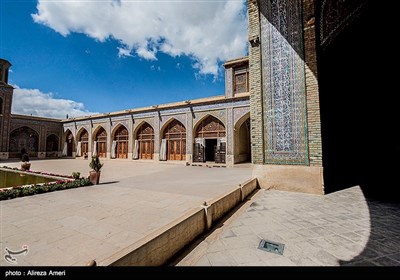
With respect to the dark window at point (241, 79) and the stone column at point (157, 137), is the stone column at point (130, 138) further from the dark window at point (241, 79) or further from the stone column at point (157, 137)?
the dark window at point (241, 79)

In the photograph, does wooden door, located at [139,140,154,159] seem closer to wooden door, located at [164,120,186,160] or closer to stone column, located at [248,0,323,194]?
wooden door, located at [164,120,186,160]

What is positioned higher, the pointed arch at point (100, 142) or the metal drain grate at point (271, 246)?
the pointed arch at point (100, 142)

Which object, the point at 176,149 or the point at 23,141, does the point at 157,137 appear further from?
the point at 23,141

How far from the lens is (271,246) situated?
267 centimetres

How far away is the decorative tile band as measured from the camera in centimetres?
588

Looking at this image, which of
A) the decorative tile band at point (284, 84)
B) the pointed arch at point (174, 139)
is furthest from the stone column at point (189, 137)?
the decorative tile band at point (284, 84)

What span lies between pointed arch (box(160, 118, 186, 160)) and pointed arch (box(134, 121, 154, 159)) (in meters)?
1.69

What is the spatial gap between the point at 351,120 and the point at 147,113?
50.2ft

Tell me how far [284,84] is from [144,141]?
1542cm

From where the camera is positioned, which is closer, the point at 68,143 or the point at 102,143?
the point at 102,143

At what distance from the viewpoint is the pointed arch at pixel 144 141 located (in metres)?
18.8

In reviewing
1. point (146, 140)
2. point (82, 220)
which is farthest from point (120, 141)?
point (82, 220)

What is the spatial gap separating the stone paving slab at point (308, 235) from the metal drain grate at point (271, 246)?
0.06 meters

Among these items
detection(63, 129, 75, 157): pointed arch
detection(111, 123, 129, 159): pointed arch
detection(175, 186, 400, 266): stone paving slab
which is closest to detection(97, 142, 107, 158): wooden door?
detection(111, 123, 129, 159): pointed arch
